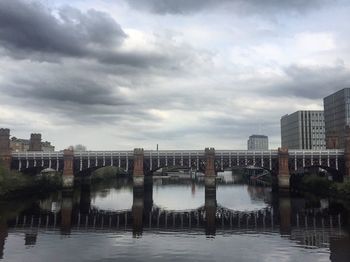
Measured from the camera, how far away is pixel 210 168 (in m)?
138

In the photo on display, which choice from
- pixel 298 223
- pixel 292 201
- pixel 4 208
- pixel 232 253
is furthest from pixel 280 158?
pixel 232 253

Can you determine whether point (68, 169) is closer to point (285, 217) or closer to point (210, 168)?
point (210, 168)

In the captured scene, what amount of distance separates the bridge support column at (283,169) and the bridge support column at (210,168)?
775 inches

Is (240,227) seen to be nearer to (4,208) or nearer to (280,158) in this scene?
(4,208)

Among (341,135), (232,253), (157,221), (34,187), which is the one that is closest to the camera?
(232,253)

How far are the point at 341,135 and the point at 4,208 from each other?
503ft

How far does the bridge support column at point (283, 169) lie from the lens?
131 meters

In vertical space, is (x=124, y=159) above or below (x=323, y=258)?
above

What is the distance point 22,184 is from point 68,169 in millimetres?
29063

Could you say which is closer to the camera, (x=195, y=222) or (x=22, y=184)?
(x=195, y=222)

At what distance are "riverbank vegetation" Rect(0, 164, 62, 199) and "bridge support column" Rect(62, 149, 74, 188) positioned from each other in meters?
3.00

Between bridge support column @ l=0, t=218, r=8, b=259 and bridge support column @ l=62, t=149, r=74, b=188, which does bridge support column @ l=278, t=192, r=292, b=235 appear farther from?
bridge support column @ l=62, t=149, r=74, b=188

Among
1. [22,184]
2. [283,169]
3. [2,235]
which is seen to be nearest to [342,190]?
[283,169]

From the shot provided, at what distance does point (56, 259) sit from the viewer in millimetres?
42875
